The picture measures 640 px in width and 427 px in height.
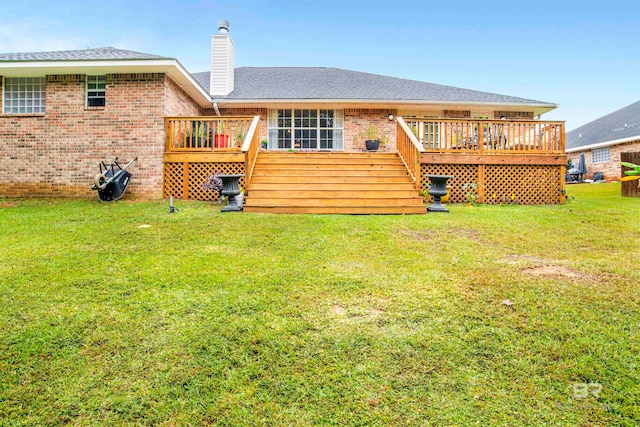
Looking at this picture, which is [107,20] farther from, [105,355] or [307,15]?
[105,355]

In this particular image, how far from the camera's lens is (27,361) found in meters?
2.42

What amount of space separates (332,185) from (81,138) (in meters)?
6.61

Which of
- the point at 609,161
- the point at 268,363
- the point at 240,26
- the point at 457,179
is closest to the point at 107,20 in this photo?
the point at 240,26

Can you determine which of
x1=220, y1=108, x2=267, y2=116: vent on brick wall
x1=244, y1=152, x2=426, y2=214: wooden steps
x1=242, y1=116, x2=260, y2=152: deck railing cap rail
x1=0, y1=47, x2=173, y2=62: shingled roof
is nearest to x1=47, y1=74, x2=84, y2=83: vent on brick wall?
x1=0, y1=47, x2=173, y2=62: shingled roof

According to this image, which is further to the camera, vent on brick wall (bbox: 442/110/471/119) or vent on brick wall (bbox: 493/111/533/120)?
vent on brick wall (bbox: 493/111/533/120)

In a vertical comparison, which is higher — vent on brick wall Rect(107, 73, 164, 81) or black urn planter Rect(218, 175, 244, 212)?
vent on brick wall Rect(107, 73, 164, 81)

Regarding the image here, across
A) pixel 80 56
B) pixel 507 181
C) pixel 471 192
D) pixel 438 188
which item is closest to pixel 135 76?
pixel 80 56

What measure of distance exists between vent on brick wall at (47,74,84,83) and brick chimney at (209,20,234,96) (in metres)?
4.76

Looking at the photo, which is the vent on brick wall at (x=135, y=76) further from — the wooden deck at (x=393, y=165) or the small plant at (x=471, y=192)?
the small plant at (x=471, y=192)

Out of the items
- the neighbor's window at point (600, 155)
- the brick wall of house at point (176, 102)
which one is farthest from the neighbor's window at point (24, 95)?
the neighbor's window at point (600, 155)

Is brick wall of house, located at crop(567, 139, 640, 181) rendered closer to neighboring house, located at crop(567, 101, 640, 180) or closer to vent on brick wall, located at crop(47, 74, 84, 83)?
neighboring house, located at crop(567, 101, 640, 180)

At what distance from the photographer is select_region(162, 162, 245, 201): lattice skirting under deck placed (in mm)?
9367

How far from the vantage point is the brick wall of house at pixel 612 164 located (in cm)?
1831

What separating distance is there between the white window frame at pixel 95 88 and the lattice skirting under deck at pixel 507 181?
8.58 m
